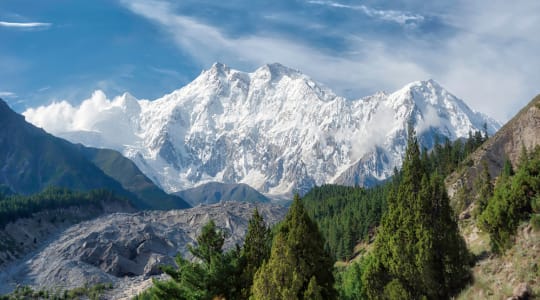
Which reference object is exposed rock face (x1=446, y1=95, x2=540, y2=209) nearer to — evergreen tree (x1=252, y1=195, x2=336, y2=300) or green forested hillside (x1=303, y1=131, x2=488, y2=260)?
green forested hillside (x1=303, y1=131, x2=488, y2=260)

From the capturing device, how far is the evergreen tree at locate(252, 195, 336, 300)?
2600 cm

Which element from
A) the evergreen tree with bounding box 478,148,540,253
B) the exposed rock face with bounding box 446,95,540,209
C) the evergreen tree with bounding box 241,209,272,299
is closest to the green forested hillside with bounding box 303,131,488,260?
the exposed rock face with bounding box 446,95,540,209

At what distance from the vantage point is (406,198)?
2777cm

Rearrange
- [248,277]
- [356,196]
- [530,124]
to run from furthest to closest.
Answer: [356,196]
[530,124]
[248,277]

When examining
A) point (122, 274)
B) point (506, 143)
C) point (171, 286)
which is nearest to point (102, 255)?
point (122, 274)

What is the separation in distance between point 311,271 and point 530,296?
10743 millimetres

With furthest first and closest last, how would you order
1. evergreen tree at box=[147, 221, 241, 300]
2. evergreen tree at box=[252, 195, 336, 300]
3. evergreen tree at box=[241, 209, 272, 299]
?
evergreen tree at box=[241, 209, 272, 299], evergreen tree at box=[147, 221, 241, 300], evergreen tree at box=[252, 195, 336, 300]

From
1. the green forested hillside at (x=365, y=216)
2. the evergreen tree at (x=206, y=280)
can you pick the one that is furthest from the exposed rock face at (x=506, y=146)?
the evergreen tree at (x=206, y=280)

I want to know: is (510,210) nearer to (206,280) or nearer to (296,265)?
(296,265)

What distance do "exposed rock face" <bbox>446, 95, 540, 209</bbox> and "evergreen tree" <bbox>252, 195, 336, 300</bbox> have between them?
87.0 metres

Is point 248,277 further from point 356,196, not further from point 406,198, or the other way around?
point 356,196

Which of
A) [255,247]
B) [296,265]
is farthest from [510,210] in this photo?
[255,247]

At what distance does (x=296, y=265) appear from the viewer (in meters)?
26.7

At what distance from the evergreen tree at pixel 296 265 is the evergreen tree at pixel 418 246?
2863 mm
